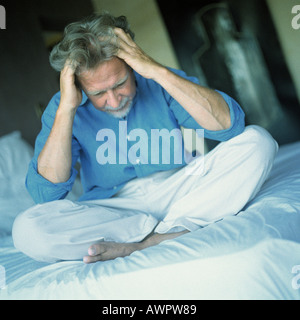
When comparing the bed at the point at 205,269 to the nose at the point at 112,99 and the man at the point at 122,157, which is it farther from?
the nose at the point at 112,99

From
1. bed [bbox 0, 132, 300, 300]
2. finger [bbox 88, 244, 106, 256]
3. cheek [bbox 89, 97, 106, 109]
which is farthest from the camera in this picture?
cheek [bbox 89, 97, 106, 109]

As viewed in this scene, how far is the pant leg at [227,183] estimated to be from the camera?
1.56m

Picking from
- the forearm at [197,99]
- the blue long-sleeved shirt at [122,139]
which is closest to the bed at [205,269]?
the forearm at [197,99]

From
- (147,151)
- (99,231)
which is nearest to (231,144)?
(147,151)

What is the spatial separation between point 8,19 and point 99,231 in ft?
7.93

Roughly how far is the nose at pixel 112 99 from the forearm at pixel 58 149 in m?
0.16

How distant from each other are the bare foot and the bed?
0.19ft

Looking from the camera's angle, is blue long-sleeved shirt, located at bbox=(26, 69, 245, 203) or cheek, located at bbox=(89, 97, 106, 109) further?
blue long-sleeved shirt, located at bbox=(26, 69, 245, 203)

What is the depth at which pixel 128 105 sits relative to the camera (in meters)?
1.79

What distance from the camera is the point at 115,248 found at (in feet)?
4.82

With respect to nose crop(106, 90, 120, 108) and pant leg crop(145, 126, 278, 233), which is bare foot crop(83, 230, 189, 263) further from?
nose crop(106, 90, 120, 108)

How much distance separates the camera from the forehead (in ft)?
5.54

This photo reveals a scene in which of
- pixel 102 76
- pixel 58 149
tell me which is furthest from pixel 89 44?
pixel 58 149

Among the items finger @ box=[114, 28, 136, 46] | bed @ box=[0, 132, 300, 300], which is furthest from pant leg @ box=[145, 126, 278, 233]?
finger @ box=[114, 28, 136, 46]
